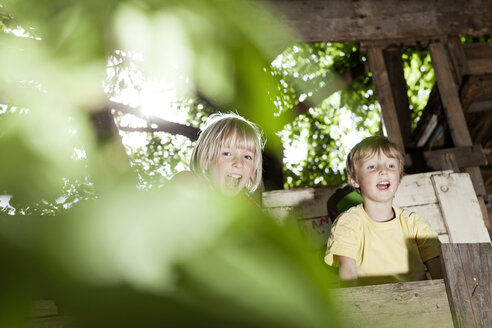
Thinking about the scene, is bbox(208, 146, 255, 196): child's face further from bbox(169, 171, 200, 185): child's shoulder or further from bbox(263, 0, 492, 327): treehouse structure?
bbox(169, 171, 200, 185): child's shoulder

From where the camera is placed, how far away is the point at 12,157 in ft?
1.26

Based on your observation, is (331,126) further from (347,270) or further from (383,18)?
(347,270)

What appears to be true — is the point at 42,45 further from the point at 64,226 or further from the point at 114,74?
the point at 64,226

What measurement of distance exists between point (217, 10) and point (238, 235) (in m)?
0.29

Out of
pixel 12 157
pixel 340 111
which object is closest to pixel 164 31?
pixel 12 157

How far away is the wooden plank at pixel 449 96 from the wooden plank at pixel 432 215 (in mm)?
1702

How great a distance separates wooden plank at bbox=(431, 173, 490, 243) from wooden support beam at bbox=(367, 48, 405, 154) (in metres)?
1.20

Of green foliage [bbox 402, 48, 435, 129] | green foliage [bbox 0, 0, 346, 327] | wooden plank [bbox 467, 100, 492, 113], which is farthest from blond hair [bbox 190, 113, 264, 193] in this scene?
green foliage [bbox 402, 48, 435, 129]

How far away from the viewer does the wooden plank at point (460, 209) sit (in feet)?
10.0

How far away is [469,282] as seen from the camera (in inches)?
48.6

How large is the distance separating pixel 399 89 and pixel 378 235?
4148 millimetres

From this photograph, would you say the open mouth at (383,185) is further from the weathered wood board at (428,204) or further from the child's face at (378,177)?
the weathered wood board at (428,204)

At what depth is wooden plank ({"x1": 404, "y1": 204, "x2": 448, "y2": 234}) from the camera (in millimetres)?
3133

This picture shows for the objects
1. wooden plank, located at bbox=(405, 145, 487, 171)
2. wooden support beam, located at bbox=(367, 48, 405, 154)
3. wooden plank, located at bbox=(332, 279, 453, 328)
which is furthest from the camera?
wooden support beam, located at bbox=(367, 48, 405, 154)
